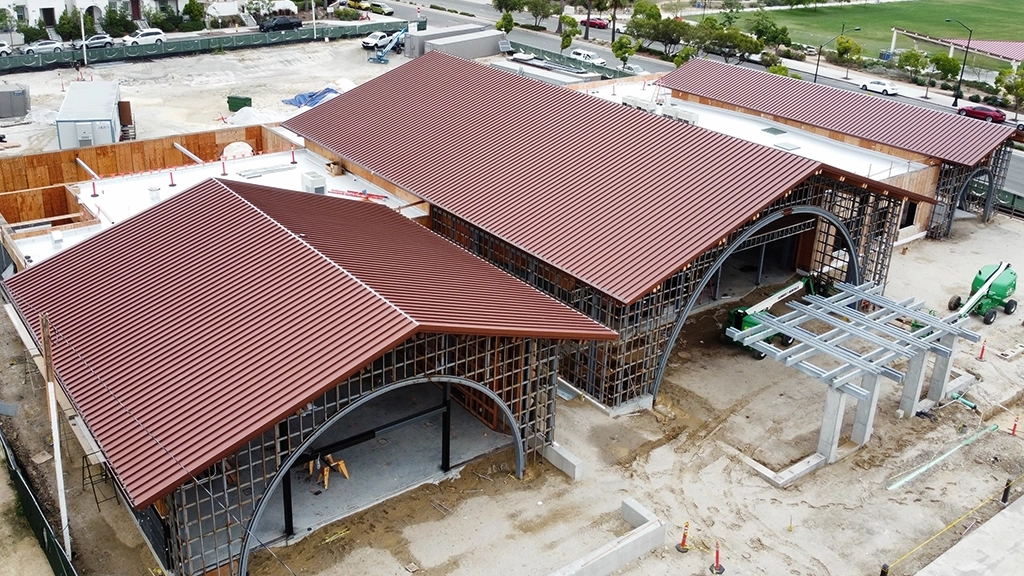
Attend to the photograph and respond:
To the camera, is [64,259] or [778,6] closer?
[64,259]

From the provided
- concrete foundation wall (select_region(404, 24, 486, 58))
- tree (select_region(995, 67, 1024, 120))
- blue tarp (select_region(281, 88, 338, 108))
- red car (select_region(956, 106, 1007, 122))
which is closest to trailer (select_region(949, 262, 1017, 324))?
red car (select_region(956, 106, 1007, 122))

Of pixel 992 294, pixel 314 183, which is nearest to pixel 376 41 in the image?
pixel 314 183

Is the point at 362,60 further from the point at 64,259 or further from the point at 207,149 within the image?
the point at 64,259

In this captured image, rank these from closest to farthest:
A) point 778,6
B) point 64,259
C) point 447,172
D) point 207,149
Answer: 1. point 64,259
2. point 447,172
3. point 207,149
4. point 778,6

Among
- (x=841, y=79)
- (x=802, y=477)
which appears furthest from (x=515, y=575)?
(x=841, y=79)

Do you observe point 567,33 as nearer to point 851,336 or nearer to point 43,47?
point 43,47

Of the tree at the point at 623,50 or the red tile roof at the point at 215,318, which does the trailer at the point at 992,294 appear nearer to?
the red tile roof at the point at 215,318

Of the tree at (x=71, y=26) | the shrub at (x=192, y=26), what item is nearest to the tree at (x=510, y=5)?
the shrub at (x=192, y=26)
